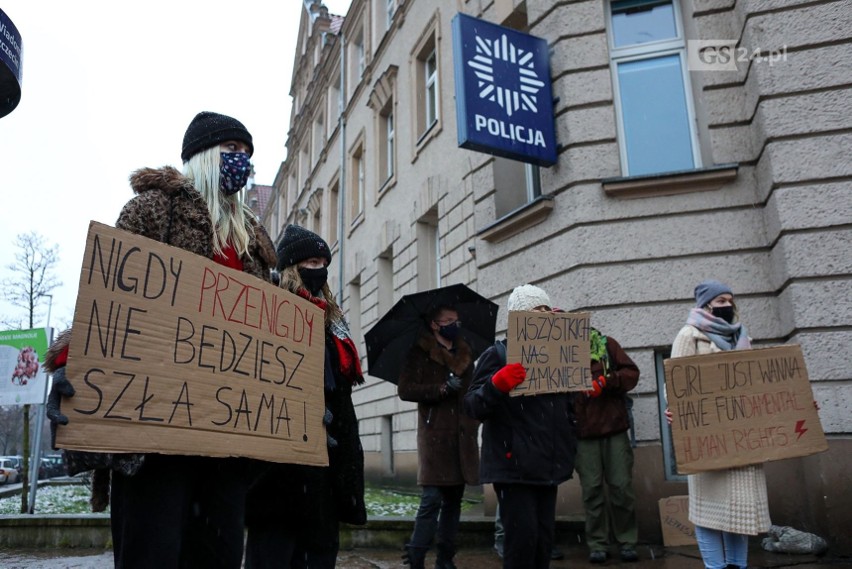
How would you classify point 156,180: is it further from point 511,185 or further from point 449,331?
point 511,185

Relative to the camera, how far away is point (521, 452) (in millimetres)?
3732

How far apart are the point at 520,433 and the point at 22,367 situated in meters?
7.15

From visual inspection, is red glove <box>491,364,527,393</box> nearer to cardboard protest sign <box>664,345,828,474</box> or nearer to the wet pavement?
cardboard protest sign <box>664,345,828,474</box>

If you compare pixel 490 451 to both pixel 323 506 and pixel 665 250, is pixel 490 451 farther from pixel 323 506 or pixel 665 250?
pixel 665 250

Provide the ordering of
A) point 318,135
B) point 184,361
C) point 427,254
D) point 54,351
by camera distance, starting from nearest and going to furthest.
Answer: point 54,351, point 184,361, point 427,254, point 318,135

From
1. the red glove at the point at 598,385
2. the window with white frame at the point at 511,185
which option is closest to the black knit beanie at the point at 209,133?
the red glove at the point at 598,385

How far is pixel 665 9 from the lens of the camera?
8.32 metres

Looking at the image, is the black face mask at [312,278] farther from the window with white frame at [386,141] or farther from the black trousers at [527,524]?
the window with white frame at [386,141]

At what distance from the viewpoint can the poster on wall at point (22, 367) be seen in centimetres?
848

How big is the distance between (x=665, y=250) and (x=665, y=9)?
3.07 metres

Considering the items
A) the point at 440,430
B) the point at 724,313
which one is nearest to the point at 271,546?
the point at 440,430

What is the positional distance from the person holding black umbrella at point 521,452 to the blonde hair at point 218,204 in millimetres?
1609

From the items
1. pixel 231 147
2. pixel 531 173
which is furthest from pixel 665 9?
pixel 231 147
